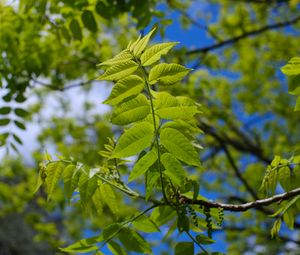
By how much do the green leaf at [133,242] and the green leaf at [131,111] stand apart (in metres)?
0.59

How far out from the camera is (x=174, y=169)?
5.41 feet

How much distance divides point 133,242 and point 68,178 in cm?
42

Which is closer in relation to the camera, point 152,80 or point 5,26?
point 152,80

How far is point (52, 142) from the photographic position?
376 inches

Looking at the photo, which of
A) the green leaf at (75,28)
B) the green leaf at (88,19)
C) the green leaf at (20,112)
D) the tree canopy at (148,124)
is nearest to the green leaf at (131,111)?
the tree canopy at (148,124)

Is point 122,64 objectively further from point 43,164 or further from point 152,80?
point 43,164

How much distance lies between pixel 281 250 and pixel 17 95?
19.4ft

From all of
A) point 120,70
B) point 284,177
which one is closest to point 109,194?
point 120,70

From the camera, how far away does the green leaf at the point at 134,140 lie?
1.60 m

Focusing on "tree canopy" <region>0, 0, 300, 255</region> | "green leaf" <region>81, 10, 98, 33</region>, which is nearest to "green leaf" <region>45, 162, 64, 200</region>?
"tree canopy" <region>0, 0, 300, 255</region>

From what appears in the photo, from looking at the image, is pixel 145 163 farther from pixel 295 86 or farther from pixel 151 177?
pixel 295 86

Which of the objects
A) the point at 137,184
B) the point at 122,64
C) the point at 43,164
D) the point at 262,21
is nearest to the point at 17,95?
the point at 43,164

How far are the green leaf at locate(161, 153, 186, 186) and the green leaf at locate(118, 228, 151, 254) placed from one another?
44 cm

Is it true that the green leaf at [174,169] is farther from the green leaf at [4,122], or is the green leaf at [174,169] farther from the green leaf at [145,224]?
the green leaf at [4,122]
